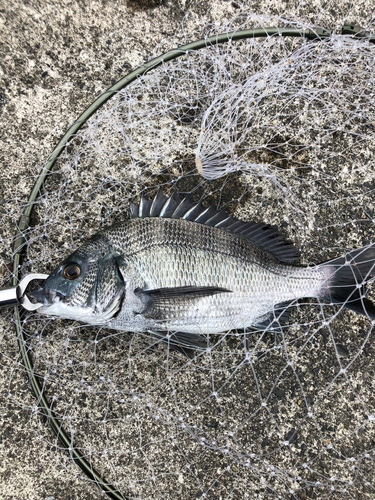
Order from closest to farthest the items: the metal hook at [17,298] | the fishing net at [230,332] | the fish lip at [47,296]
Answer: the fish lip at [47,296]
the metal hook at [17,298]
the fishing net at [230,332]

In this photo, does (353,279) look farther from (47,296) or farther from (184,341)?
(47,296)

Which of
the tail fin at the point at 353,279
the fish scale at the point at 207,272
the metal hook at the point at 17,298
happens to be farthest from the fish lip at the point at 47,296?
the tail fin at the point at 353,279

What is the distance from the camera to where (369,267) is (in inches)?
65.2

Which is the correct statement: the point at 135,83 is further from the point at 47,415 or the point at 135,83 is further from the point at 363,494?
the point at 363,494

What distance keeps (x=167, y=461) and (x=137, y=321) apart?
2.83 ft

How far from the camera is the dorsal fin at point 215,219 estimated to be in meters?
1.71

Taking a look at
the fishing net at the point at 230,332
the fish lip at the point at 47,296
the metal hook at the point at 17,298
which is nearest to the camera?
the fish lip at the point at 47,296

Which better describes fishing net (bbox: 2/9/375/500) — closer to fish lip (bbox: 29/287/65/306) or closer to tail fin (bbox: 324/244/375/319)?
tail fin (bbox: 324/244/375/319)

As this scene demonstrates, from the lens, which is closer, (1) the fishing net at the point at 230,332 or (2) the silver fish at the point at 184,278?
(2) the silver fish at the point at 184,278

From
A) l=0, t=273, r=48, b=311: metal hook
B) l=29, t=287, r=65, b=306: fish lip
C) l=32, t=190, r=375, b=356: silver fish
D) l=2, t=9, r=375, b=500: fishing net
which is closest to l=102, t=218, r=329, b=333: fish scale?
l=32, t=190, r=375, b=356: silver fish

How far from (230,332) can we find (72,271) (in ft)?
3.10

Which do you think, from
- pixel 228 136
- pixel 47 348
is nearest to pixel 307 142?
pixel 228 136

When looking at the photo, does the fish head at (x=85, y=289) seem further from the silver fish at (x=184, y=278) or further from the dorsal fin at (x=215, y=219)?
the dorsal fin at (x=215, y=219)

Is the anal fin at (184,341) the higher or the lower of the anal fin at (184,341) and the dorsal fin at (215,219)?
the lower
